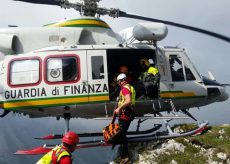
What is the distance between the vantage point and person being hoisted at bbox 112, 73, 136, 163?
Result: 10930 mm

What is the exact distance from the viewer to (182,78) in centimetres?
1444

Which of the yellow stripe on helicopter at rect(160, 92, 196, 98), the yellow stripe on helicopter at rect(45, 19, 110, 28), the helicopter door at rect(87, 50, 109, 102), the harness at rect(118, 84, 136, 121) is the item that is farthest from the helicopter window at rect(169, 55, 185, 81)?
the harness at rect(118, 84, 136, 121)

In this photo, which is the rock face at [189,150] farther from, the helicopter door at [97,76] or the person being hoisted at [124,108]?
the helicopter door at [97,76]

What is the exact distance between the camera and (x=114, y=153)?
1398 cm

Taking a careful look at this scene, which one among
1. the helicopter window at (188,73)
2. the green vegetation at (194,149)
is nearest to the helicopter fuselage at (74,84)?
the helicopter window at (188,73)

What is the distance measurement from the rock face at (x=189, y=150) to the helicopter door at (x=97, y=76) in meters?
1.93

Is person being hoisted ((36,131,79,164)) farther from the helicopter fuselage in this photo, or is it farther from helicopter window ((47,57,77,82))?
helicopter window ((47,57,77,82))

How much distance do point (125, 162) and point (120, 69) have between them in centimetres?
381

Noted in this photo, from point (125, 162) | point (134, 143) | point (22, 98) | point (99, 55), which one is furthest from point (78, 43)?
point (125, 162)

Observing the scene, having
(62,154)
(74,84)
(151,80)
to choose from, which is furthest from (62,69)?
(62,154)

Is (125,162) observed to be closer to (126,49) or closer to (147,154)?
Result: (147,154)

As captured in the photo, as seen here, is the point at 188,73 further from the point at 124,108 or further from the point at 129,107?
the point at 124,108

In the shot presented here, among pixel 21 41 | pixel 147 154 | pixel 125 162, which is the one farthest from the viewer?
pixel 21 41

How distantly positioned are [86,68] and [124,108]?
290cm
